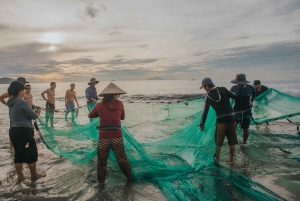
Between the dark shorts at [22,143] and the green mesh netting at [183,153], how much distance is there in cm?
83

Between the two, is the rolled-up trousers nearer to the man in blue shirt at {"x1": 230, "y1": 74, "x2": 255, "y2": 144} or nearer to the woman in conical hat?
the woman in conical hat

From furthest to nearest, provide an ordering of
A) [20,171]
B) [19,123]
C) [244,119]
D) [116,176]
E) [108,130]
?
[244,119]
[116,176]
[20,171]
[19,123]
[108,130]

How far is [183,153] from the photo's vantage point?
466cm

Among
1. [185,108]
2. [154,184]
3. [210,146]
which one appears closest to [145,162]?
[154,184]

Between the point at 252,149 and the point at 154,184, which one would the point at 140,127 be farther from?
the point at 154,184

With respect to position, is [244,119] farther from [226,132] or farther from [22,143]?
[22,143]

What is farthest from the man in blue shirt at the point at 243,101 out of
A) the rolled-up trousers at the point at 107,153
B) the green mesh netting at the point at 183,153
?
the rolled-up trousers at the point at 107,153

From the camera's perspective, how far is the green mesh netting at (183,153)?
3.43 metres

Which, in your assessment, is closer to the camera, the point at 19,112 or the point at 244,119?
the point at 19,112

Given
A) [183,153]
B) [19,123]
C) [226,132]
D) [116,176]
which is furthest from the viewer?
[183,153]

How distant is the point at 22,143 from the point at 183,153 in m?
3.18

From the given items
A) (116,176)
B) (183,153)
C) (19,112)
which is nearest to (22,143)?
(19,112)

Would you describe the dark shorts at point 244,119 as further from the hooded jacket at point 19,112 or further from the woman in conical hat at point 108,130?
the hooded jacket at point 19,112

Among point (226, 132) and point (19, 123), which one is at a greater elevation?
point (19, 123)
